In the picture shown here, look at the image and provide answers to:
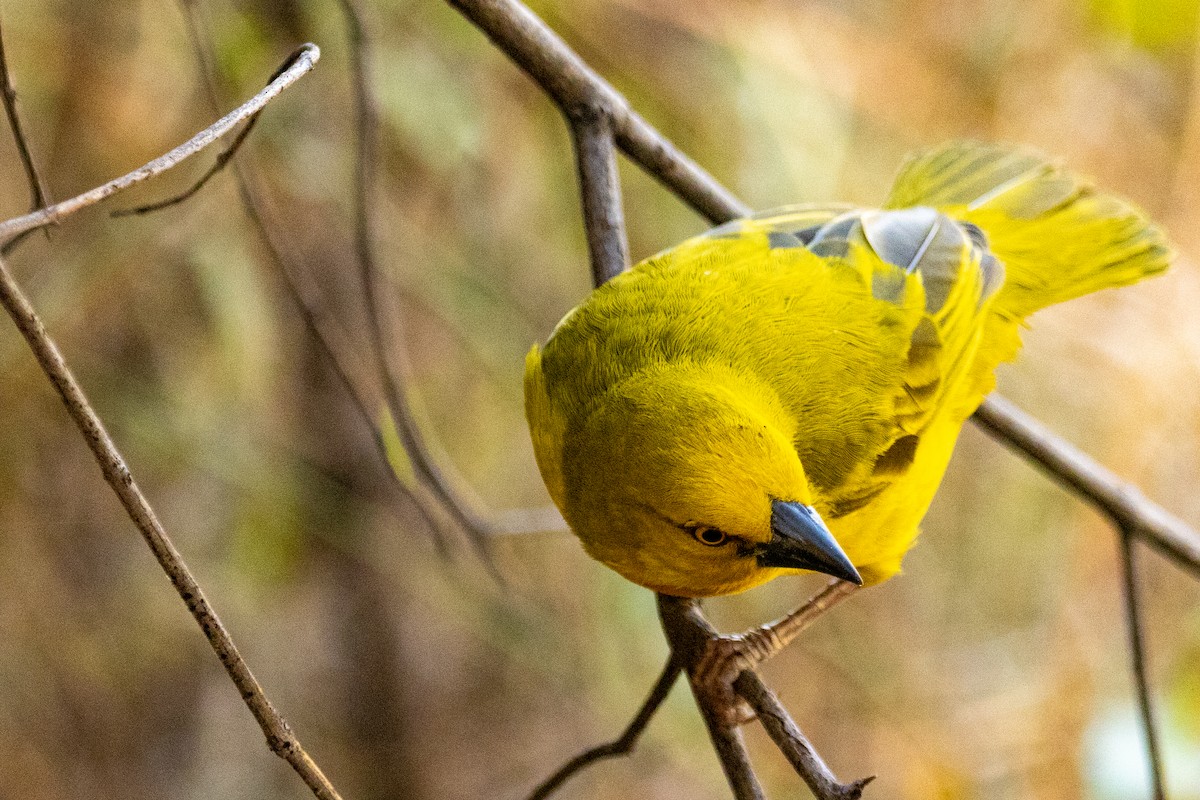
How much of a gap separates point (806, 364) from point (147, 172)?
5.10 feet

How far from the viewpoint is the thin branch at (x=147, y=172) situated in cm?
111

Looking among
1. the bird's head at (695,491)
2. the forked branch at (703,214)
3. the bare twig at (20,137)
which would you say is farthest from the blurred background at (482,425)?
the bird's head at (695,491)

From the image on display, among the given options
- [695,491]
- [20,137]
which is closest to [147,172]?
[20,137]

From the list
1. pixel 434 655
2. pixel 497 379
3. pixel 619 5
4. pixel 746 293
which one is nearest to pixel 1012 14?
pixel 619 5

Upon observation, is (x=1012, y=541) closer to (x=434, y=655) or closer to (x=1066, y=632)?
(x=1066, y=632)

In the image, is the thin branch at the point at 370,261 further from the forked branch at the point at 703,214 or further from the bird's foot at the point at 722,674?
the bird's foot at the point at 722,674

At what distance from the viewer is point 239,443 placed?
150 inches

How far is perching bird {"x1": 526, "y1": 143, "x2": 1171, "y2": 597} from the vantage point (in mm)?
1988

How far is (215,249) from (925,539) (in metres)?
3.42

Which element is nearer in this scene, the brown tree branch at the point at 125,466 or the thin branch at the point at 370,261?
the brown tree branch at the point at 125,466

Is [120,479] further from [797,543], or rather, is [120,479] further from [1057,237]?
[1057,237]

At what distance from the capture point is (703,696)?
1931 millimetres

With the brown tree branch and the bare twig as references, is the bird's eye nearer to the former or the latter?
the brown tree branch

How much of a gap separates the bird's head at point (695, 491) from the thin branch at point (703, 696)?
62 millimetres
